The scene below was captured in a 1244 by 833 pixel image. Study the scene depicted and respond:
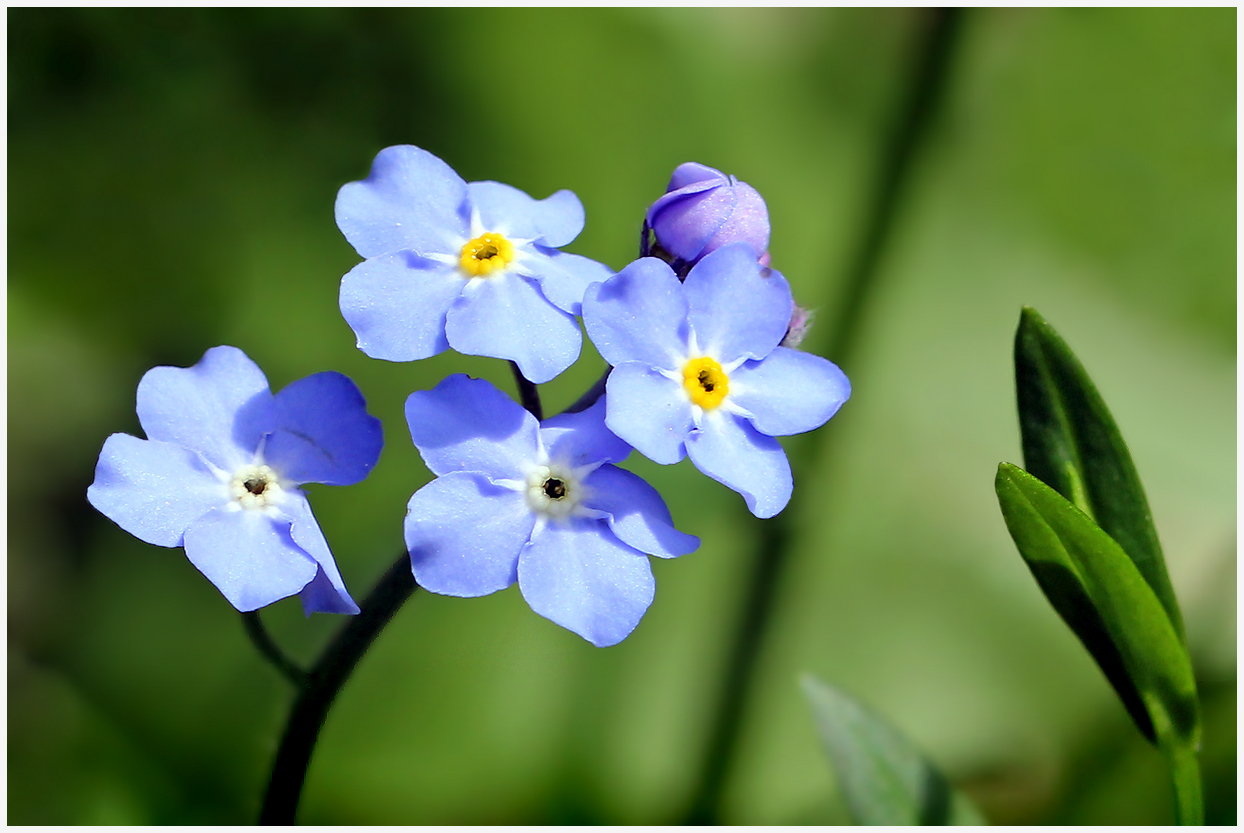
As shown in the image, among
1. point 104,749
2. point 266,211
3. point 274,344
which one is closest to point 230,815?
point 104,749

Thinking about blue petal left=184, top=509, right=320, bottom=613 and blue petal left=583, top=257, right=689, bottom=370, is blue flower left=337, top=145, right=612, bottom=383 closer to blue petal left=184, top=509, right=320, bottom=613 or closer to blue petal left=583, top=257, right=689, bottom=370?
blue petal left=583, top=257, right=689, bottom=370

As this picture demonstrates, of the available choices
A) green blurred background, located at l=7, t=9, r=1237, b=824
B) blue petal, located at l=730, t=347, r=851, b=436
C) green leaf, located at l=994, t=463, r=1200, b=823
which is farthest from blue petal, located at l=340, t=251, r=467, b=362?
green blurred background, located at l=7, t=9, r=1237, b=824

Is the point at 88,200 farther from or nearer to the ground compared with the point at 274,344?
farther from the ground

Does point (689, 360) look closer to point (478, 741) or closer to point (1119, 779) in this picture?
point (478, 741)

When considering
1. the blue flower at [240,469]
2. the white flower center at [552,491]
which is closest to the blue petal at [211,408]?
the blue flower at [240,469]

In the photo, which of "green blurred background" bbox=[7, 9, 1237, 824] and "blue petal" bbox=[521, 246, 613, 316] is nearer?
"blue petal" bbox=[521, 246, 613, 316]

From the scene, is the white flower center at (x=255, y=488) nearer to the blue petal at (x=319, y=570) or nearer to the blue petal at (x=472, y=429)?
the blue petal at (x=319, y=570)

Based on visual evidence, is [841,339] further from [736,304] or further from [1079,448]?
[736,304]
